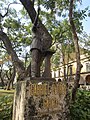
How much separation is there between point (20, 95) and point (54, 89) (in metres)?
0.91

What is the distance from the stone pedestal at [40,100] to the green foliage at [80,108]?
1422 mm

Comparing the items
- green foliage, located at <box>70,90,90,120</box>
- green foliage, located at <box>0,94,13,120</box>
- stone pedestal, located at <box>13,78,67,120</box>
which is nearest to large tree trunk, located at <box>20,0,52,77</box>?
stone pedestal, located at <box>13,78,67,120</box>

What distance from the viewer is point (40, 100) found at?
5348 millimetres

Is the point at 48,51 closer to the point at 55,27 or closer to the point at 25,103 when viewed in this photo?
the point at 25,103

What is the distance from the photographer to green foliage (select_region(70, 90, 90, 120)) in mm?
7207

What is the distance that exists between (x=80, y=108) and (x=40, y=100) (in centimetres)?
295

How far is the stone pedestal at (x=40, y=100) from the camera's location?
16.9ft

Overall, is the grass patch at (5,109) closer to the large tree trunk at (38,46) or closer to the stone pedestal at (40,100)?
the stone pedestal at (40,100)

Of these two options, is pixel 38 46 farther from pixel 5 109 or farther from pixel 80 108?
pixel 80 108

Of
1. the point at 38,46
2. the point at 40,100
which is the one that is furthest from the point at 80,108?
the point at 38,46

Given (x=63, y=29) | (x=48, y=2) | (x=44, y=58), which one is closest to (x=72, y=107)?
(x=44, y=58)

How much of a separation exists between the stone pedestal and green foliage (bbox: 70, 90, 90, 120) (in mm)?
1422

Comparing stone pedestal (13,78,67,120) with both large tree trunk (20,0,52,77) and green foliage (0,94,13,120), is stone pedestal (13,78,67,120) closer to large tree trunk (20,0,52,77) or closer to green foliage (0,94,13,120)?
large tree trunk (20,0,52,77)

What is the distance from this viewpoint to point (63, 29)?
749 inches
